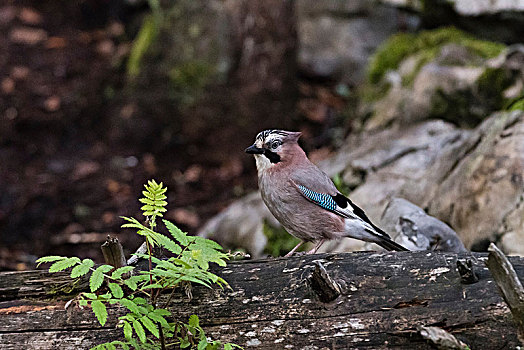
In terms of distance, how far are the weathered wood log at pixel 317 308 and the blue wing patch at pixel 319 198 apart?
3.33 ft

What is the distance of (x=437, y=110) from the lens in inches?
278

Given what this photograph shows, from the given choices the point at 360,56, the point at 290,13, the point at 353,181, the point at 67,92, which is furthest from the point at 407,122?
the point at 67,92

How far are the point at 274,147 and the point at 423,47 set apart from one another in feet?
16.0

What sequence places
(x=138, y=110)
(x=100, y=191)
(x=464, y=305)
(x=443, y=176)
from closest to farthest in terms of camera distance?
(x=464, y=305) < (x=443, y=176) < (x=100, y=191) < (x=138, y=110)

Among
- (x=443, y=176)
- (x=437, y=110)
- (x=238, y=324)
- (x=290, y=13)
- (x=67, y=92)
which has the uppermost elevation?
(x=67, y=92)

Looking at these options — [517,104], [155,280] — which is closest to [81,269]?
[155,280]

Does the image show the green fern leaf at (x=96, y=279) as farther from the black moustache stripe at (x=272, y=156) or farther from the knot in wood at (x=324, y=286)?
the black moustache stripe at (x=272, y=156)

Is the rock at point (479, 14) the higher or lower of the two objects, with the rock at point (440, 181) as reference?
higher

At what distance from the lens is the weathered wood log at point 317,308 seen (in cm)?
288

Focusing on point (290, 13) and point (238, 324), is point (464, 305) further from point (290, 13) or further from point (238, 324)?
point (290, 13)

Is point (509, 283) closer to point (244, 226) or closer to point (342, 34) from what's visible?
point (244, 226)

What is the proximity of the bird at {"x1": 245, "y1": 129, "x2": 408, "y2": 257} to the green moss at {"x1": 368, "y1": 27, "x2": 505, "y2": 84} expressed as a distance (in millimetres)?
4241

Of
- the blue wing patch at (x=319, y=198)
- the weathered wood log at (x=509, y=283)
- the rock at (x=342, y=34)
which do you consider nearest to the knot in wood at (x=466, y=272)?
the weathered wood log at (x=509, y=283)

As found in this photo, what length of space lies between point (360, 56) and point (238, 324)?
26.4ft
